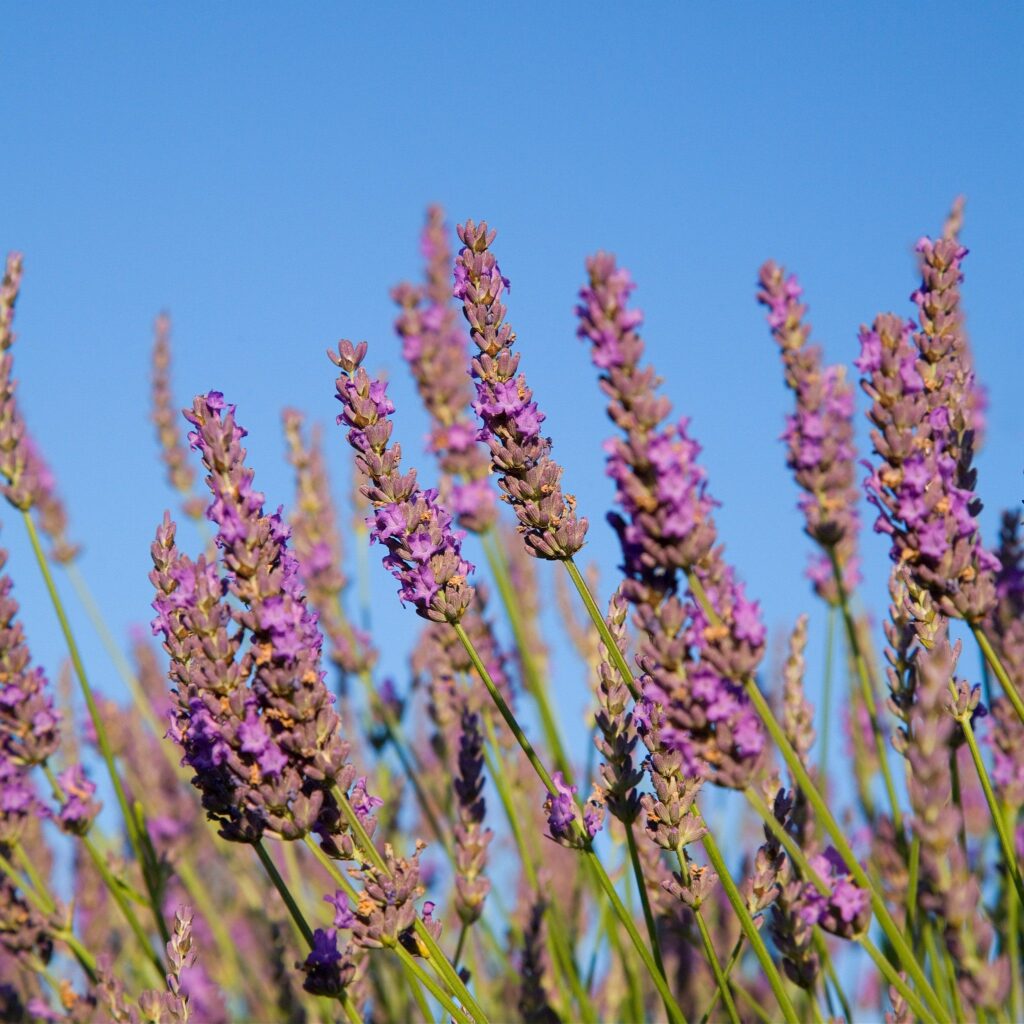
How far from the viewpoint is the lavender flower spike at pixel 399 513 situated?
200 cm

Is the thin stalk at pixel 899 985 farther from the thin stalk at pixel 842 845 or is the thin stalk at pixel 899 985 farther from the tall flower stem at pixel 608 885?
the tall flower stem at pixel 608 885

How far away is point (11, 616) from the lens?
2.61 metres

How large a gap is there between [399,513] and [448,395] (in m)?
1.92

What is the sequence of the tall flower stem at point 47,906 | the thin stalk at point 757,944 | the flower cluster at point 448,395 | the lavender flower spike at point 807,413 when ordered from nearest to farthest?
the thin stalk at point 757,944 → the tall flower stem at point 47,906 → the lavender flower spike at point 807,413 → the flower cluster at point 448,395

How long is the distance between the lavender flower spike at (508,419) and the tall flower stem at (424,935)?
0.51 meters

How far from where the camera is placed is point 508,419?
6.35ft

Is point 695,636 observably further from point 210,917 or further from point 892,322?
point 210,917

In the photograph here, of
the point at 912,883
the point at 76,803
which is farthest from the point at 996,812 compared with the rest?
the point at 76,803

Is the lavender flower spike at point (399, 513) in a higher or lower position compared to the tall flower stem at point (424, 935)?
higher

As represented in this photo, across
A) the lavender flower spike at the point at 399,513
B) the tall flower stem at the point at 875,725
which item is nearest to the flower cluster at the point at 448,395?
the tall flower stem at the point at 875,725

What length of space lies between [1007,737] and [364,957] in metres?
1.37

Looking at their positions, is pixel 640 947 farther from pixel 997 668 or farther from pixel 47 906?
pixel 47 906

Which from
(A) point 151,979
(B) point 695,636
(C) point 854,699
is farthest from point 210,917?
(B) point 695,636

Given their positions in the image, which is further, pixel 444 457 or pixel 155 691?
pixel 155 691
